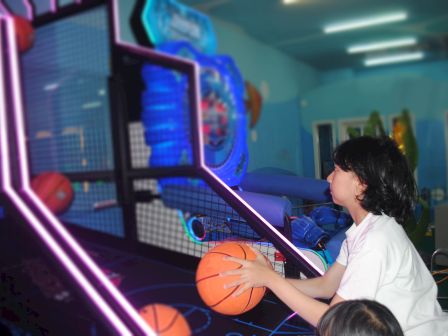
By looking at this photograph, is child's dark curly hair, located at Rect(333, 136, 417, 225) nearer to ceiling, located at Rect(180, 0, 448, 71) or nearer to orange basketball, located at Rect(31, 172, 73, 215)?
orange basketball, located at Rect(31, 172, 73, 215)

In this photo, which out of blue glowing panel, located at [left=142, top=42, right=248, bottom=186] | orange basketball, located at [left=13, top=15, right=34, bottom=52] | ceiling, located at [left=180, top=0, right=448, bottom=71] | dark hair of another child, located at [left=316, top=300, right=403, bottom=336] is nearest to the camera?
dark hair of another child, located at [left=316, top=300, right=403, bottom=336]

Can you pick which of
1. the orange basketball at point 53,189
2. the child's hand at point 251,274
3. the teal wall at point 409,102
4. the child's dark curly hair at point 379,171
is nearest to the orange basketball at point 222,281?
the child's hand at point 251,274

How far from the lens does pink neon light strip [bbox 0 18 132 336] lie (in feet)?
3.20

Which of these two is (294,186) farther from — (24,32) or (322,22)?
(322,22)

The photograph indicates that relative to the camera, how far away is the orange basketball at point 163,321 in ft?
3.28

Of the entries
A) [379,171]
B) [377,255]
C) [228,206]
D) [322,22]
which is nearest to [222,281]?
[228,206]

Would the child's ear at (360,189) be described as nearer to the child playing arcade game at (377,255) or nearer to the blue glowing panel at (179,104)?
the child playing arcade game at (377,255)

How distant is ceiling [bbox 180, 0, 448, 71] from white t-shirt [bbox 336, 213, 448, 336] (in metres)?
3.94

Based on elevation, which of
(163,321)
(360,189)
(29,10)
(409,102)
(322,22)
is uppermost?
(322,22)

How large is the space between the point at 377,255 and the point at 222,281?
45 centimetres

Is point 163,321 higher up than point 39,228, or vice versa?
point 39,228

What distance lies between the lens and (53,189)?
1.95 meters

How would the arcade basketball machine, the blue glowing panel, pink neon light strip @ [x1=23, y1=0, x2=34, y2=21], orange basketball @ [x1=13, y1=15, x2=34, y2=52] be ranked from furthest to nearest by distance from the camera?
the blue glowing panel
pink neon light strip @ [x1=23, y1=0, x2=34, y2=21]
orange basketball @ [x1=13, y1=15, x2=34, y2=52]
the arcade basketball machine

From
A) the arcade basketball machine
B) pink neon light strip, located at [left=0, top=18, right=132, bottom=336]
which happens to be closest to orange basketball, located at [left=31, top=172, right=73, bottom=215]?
the arcade basketball machine
